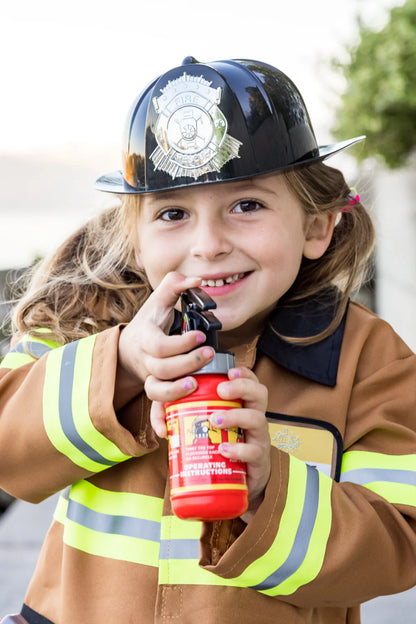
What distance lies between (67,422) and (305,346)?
694 millimetres

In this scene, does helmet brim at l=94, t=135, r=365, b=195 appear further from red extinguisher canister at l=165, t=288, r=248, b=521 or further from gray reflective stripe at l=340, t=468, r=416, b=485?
gray reflective stripe at l=340, t=468, r=416, b=485

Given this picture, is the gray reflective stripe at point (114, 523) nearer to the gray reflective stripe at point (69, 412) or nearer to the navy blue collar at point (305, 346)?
the gray reflective stripe at point (69, 412)

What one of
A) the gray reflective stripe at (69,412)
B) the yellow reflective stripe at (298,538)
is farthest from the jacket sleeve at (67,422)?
the yellow reflective stripe at (298,538)

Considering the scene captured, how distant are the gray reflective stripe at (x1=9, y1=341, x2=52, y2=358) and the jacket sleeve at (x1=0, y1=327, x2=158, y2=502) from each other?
0.14 metres

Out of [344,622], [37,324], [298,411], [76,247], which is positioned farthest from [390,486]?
[76,247]

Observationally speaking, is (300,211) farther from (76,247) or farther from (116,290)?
(76,247)

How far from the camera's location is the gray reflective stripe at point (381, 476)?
1965 mm

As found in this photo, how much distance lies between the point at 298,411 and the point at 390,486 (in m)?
0.30

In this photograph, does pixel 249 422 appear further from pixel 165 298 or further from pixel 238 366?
pixel 238 366

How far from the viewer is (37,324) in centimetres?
226

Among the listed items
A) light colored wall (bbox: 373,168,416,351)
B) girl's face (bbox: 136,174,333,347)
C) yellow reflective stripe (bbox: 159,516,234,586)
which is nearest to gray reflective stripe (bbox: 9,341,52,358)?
girl's face (bbox: 136,174,333,347)

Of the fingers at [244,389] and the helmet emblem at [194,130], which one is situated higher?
the helmet emblem at [194,130]

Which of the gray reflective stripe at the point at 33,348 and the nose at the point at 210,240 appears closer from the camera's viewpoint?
the nose at the point at 210,240

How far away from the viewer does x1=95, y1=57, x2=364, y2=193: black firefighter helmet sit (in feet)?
6.31
